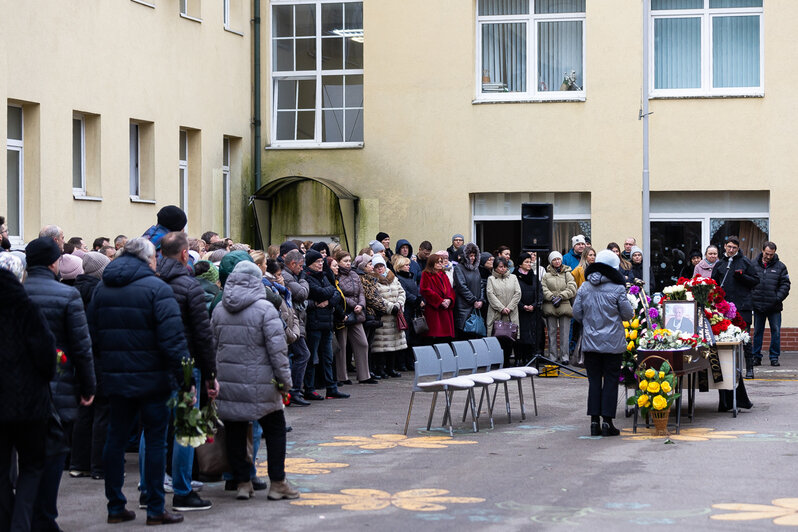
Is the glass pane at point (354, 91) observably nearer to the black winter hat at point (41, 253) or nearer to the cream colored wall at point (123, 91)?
the cream colored wall at point (123, 91)

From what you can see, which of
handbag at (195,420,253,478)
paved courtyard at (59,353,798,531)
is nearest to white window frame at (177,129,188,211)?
paved courtyard at (59,353,798,531)

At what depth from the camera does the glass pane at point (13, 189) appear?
675 inches

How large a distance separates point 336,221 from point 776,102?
8.53 m

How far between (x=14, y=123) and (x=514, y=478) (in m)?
10.2

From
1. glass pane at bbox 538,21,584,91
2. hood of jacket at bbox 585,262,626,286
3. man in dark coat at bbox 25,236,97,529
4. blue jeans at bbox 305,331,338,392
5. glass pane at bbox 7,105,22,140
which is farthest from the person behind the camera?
glass pane at bbox 538,21,584,91

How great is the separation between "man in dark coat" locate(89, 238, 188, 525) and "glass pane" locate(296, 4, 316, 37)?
681 inches

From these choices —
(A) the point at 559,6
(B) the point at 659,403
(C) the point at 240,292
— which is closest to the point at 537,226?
(A) the point at 559,6

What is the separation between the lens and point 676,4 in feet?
77.4

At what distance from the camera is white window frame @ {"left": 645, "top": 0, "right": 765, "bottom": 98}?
23.0m

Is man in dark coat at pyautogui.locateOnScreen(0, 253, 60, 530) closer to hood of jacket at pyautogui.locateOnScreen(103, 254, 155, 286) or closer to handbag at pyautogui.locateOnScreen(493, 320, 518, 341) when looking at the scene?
hood of jacket at pyautogui.locateOnScreen(103, 254, 155, 286)

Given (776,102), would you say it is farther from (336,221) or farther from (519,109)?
(336,221)

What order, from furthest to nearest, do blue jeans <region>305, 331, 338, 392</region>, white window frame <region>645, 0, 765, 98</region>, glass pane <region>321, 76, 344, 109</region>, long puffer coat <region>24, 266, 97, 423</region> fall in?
glass pane <region>321, 76, 344, 109</region> < white window frame <region>645, 0, 765, 98</region> < blue jeans <region>305, 331, 338, 392</region> < long puffer coat <region>24, 266, 97, 423</region>

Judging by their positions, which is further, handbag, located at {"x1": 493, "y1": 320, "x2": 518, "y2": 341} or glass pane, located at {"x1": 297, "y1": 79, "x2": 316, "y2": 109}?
glass pane, located at {"x1": 297, "y1": 79, "x2": 316, "y2": 109}

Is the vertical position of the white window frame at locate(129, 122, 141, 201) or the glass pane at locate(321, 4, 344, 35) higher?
the glass pane at locate(321, 4, 344, 35)
